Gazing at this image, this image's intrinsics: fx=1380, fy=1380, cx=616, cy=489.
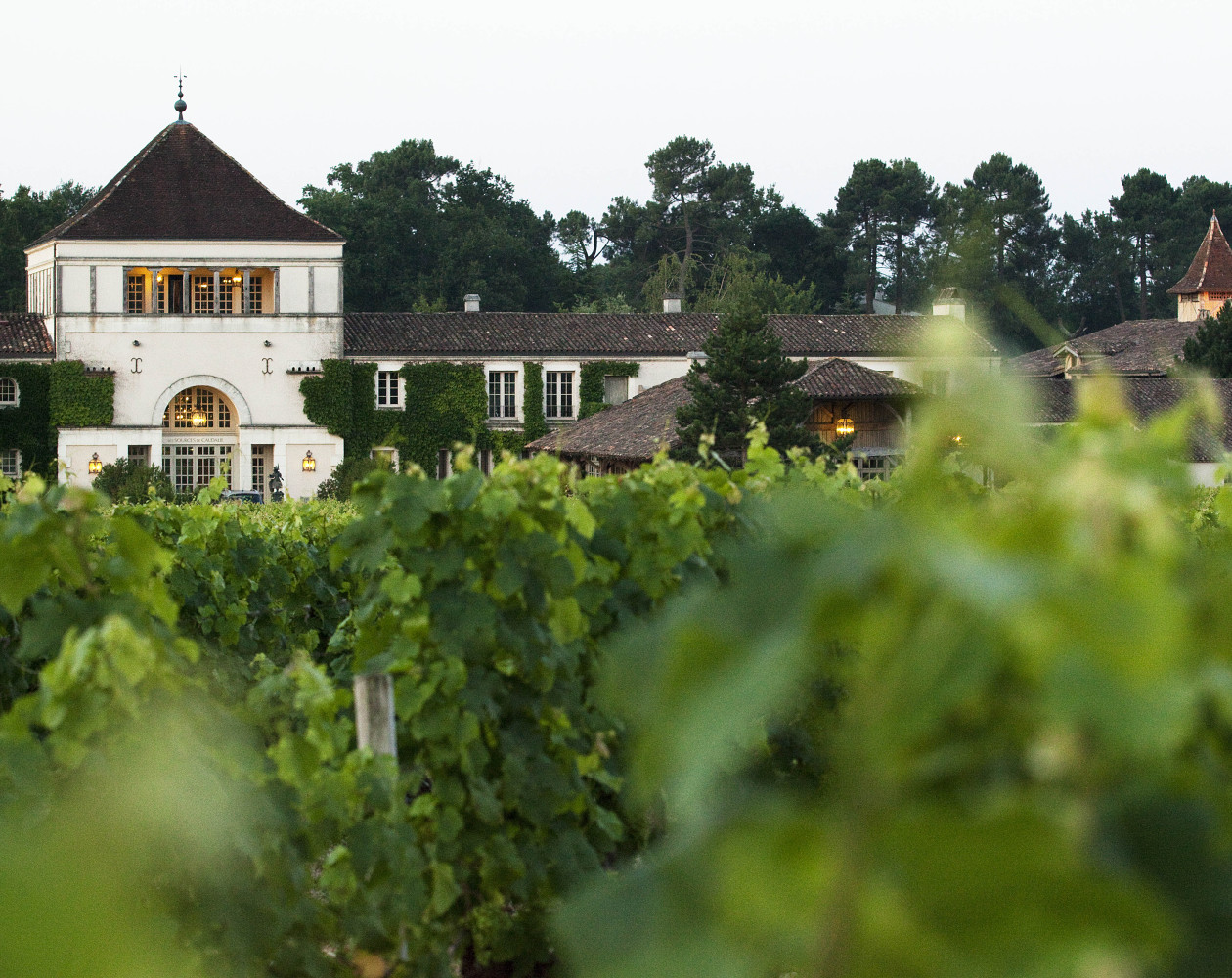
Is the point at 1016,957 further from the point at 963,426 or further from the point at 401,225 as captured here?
the point at 401,225

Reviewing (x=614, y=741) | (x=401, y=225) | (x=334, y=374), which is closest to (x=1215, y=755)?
(x=614, y=741)

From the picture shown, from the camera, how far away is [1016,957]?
0.58m

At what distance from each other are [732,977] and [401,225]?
210ft

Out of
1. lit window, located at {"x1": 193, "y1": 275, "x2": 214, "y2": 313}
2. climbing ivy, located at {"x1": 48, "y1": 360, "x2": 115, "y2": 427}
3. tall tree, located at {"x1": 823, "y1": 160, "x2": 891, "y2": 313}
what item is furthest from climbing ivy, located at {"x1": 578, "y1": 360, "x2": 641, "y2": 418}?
tall tree, located at {"x1": 823, "y1": 160, "x2": 891, "y2": 313}

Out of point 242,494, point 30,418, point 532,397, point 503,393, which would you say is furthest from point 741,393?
point 30,418

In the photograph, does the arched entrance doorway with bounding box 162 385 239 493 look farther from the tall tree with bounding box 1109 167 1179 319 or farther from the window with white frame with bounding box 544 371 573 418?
the tall tree with bounding box 1109 167 1179 319

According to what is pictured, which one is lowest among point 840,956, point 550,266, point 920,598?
point 840,956

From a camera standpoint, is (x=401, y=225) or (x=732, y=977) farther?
(x=401, y=225)

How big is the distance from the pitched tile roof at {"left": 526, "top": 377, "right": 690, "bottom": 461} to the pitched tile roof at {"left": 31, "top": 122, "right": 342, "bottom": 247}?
332 inches

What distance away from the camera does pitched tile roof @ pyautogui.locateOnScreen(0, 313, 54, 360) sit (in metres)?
35.7

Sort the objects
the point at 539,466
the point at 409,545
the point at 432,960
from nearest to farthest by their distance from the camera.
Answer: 1. the point at 432,960
2. the point at 409,545
3. the point at 539,466

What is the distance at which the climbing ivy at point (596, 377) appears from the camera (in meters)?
39.0

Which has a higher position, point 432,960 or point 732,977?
point 732,977

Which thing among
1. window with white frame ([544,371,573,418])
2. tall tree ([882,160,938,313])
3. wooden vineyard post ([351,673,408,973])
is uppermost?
tall tree ([882,160,938,313])
